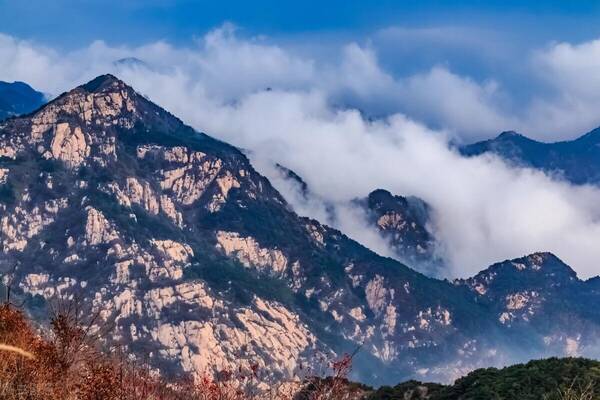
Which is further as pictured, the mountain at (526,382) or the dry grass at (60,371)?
the mountain at (526,382)

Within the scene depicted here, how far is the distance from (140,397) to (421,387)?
59.7m

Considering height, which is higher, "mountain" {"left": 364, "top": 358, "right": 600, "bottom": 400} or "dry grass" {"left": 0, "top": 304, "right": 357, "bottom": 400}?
"mountain" {"left": 364, "top": 358, "right": 600, "bottom": 400}

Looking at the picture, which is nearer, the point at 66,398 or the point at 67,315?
the point at 66,398

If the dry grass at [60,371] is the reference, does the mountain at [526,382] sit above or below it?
above

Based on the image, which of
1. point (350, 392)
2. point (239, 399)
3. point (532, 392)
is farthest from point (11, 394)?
point (350, 392)

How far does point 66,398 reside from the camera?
193 ft

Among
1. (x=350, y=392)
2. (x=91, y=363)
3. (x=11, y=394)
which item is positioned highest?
(x=350, y=392)

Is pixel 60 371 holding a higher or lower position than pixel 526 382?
lower

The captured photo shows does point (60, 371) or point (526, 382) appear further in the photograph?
point (526, 382)

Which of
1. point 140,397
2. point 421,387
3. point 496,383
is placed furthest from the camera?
point 421,387

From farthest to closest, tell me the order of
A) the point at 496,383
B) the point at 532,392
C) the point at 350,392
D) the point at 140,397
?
the point at 350,392 < the point at 496,383 < the point at 532,392 < the point at 140,397

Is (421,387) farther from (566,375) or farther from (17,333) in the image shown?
(17,333)

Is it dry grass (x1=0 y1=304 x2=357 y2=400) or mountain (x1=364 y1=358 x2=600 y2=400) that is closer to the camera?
dry grass (x1=0 y1=304 x2=357 y2=400)

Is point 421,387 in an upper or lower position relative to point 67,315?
upper
